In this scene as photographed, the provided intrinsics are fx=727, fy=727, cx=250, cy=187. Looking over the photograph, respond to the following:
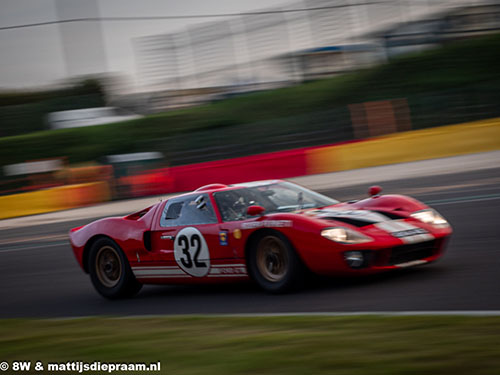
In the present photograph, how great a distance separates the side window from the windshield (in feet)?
0.40

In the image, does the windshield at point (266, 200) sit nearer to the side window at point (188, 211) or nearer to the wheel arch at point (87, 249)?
the side window at point (188, 211)

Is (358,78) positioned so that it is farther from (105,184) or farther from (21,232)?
(21,232)

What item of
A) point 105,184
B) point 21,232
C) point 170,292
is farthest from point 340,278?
point 105,184

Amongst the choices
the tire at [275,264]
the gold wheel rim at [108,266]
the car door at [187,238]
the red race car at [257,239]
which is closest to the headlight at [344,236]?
the red race car at [257,239]

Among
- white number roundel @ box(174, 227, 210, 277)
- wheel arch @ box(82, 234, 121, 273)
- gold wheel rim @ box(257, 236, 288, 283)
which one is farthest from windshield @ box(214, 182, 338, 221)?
wheel arch @ box(82, 234, 121, 273)

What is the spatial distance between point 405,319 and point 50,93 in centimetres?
3365

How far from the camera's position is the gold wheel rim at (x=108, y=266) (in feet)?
25.8

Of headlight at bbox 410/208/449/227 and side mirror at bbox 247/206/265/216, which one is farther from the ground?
side mirror at bbox 247/206/265/216

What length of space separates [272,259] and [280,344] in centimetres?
219

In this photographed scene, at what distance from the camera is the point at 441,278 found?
20.2ft

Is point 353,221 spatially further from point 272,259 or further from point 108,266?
point 108,266

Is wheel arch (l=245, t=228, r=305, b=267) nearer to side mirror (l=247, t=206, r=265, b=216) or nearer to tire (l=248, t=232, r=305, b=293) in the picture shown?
tire (l=248, t=232, r=305, b=293)

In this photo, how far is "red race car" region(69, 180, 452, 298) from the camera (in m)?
6.02

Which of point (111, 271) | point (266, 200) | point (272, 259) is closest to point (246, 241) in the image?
point (272, 259)
